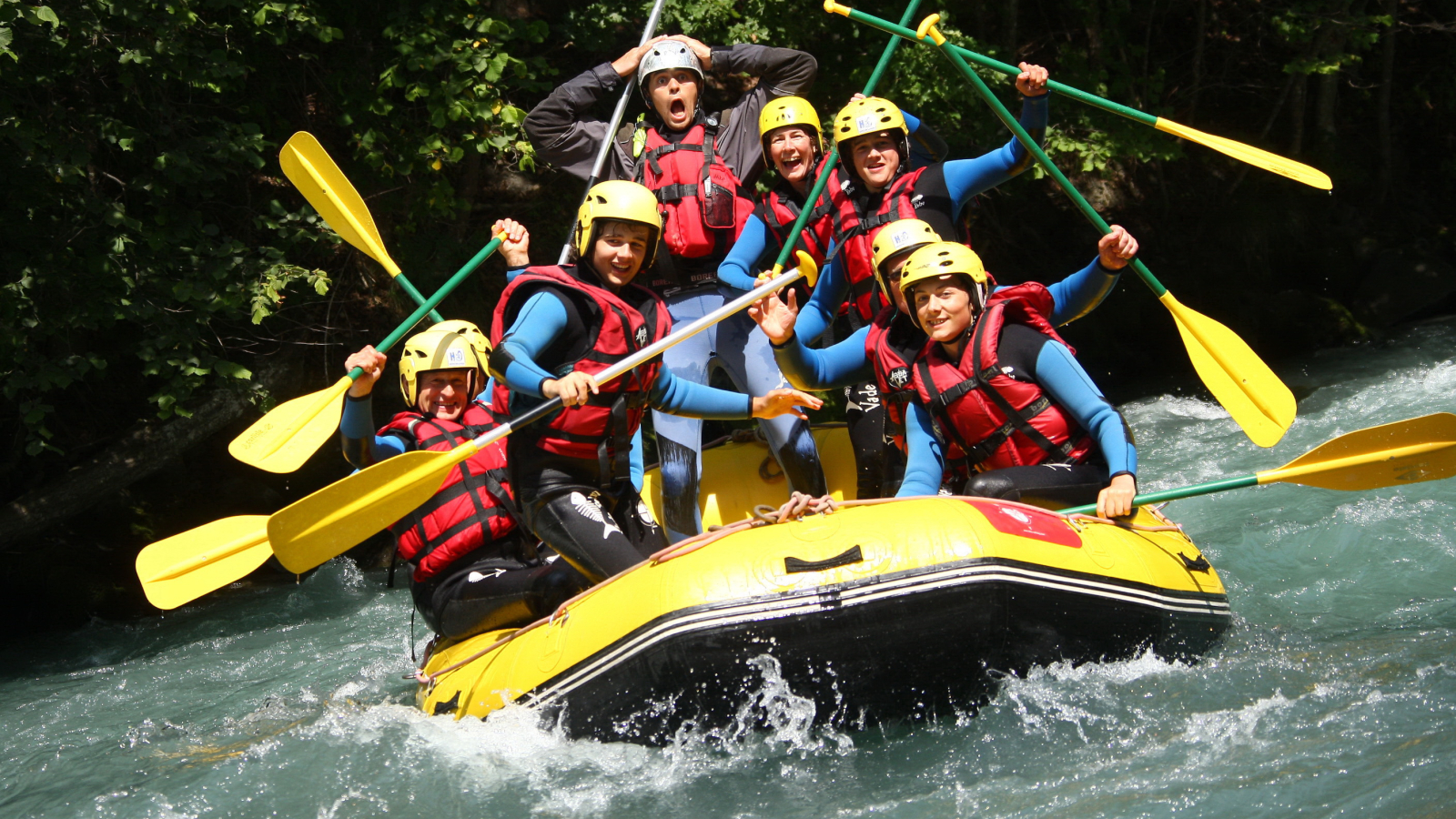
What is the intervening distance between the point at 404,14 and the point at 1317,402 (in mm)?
5954

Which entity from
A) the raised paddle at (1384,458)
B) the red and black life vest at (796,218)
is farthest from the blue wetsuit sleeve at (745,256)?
the raised paddle at (1384,458)

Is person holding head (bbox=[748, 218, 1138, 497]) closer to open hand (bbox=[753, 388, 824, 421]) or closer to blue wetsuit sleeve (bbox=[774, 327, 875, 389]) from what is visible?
blue wetsuit sleeve (bbox=[774, 327, 875, 389])

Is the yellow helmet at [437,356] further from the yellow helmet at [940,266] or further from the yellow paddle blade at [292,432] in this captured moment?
the yellow helmet at [940,266]

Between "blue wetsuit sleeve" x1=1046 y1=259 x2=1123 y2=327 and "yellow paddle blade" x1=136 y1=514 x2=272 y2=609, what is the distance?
8.79 ft

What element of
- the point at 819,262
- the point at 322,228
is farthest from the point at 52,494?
the point at 819,262

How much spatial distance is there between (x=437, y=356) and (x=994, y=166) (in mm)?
2132

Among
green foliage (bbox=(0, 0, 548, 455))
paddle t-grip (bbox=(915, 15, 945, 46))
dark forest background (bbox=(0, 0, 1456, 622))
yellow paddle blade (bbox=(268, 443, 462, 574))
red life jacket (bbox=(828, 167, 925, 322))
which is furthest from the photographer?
dark forest background (bbox=(0, 0, 1456, 622))

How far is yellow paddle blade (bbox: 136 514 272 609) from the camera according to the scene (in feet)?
12.7

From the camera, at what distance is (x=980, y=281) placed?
12.6 feet

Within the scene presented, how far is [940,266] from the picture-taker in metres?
3.67

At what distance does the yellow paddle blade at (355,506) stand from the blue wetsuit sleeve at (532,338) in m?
0.38

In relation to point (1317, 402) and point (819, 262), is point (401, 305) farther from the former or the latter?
point (1317, 402)

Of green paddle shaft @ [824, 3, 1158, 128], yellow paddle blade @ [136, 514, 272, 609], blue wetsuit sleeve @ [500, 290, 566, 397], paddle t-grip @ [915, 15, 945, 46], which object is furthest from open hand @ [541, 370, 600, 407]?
paddle t-grip @ [915, 15, 945, 46]

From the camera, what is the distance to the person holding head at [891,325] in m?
3.88
